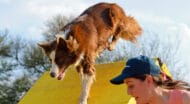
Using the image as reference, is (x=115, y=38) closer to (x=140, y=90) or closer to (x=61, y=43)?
(x=61, y=43)

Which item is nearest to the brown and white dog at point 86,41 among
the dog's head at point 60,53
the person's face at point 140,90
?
the dog's head at point 60,53

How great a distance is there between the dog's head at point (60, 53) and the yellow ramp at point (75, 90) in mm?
558

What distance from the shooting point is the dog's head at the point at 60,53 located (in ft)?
19.2

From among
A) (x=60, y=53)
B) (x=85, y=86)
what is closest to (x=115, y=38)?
(x=85, y=86)

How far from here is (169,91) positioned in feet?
10.2

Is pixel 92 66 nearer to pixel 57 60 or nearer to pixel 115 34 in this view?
pixel 57 60

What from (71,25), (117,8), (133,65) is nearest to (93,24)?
(71,25)

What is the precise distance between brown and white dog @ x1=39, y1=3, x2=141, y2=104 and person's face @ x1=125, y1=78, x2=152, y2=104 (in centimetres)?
283

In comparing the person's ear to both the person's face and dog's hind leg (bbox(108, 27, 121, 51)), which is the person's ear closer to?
the person's face

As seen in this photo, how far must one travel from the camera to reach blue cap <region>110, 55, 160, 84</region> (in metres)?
3.10

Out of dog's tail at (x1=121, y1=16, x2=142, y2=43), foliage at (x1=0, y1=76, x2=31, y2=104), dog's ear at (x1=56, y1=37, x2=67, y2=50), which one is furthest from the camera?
foliage at (x1=0, y1=76, x2=31, y2=104)

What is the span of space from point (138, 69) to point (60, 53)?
9.47 ft

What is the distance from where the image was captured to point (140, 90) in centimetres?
302

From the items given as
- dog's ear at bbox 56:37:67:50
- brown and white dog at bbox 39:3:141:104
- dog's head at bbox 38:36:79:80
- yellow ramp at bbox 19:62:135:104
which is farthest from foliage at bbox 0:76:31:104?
dog's ear at bbox 56:37:67:50
